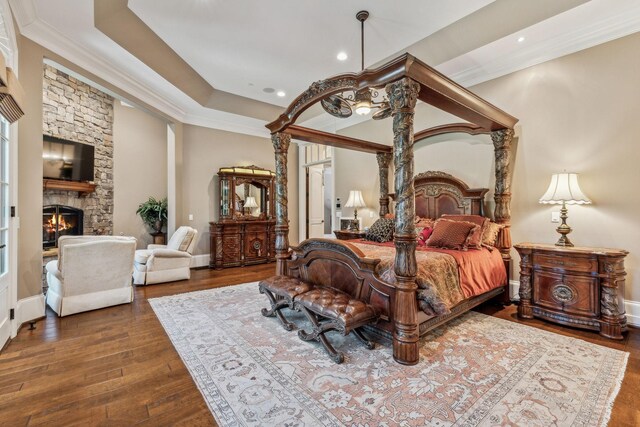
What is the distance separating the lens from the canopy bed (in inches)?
90.8

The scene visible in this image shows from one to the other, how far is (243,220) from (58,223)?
3.60 m

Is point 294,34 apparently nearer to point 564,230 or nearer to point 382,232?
point 382,232

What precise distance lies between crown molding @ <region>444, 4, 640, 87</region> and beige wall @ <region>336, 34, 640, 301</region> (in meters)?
0.08

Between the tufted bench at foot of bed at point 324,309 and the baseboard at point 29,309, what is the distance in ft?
8.42

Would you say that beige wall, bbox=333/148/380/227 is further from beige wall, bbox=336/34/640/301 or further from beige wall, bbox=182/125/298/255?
beige wall, bbox=182/125/298/255

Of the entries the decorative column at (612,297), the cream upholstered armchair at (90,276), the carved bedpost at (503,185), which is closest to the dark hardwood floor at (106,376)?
the decorative column at (612,297)

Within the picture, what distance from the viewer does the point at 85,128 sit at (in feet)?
20.1

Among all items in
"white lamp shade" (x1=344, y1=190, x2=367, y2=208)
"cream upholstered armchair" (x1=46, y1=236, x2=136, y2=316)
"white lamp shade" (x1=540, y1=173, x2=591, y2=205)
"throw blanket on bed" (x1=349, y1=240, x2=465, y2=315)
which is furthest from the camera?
"white lamp shade" (x1=344, y1=190, x2=367, y2=208)

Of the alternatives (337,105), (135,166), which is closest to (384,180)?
(337,105)

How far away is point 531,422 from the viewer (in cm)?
165

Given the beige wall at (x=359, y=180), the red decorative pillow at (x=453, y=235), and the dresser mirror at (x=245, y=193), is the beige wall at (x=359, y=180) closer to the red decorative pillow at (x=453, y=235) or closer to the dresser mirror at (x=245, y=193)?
the dresser mirror at (x=245, y=193)

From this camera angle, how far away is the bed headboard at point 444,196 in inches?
163

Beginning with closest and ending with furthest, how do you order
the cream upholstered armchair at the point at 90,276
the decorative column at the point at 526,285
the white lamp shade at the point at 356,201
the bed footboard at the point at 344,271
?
the bed footboard at the point at 344,271
the decorative column at the point at 526,285
the cream upholstered armchair at the point at 90,276
the white lamp shade at the point at 356,201

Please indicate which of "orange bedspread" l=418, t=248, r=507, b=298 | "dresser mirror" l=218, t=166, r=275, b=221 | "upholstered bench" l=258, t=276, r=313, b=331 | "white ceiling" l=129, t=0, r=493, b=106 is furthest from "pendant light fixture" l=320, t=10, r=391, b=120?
"dresser mirror" l=218, t=166, r=275, b=221
